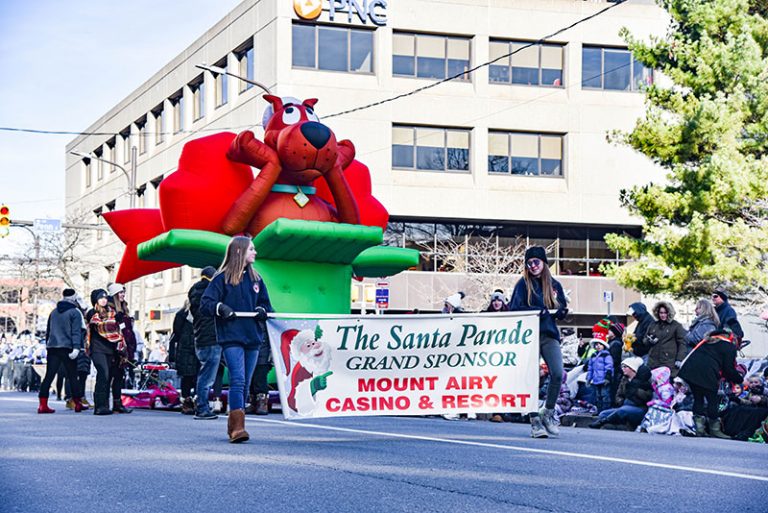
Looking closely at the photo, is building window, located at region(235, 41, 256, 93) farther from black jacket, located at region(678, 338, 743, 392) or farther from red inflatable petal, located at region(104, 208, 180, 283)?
black jacket, located at region(678, 338, 743, 392)

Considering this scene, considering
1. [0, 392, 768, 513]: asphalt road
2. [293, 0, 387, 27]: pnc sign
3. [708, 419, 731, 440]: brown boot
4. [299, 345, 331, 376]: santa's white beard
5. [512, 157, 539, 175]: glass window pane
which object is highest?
[293, 0, 387, 27]: pnc sign

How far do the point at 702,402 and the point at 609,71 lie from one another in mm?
33527

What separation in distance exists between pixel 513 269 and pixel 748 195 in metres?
21.2

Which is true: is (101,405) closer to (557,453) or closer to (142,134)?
(557,453)

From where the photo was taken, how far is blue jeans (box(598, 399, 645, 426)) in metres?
15.4

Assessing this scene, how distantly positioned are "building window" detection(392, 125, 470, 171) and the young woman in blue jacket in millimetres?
34410

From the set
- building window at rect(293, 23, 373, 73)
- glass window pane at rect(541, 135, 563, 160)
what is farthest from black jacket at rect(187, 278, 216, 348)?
glass window pane at rect(541, 135, 563, 160)

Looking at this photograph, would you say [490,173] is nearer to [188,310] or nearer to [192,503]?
[188,310]

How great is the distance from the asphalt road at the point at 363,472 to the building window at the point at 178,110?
139 feet

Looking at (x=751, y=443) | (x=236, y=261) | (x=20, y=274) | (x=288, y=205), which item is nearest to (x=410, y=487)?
(x=236, y=261)

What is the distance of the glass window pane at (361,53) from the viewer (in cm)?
4425

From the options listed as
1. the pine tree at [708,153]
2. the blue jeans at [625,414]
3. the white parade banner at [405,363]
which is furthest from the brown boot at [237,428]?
the pine tree at [708,153]

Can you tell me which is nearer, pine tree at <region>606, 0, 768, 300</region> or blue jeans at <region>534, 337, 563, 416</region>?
blue jeans at <region>534, 337, 563, 416</region>

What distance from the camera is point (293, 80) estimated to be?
142 ft
